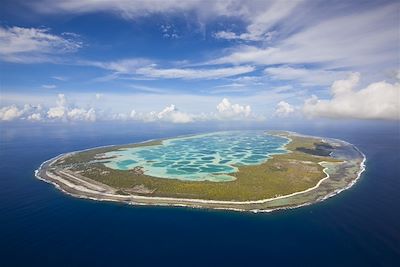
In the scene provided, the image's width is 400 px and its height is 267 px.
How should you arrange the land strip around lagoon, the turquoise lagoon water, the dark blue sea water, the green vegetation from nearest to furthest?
the dark blue sea water, the land strip around lagoon, the green vegetation, the turquoise lagoon water

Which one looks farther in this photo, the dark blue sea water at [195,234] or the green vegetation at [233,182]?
the green vegetation at [233,182]

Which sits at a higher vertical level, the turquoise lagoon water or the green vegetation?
the green vegetation

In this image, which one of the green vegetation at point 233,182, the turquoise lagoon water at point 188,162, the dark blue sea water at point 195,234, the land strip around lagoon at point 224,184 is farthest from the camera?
the turquoise lagoon water at point 188,162

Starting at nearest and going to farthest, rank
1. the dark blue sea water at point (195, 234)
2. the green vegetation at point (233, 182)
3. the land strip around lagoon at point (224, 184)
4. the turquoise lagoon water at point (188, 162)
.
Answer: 1. the dark blue sea water at point (195, 234)
2. the land strip around lagoon at point (224, 184)
3. the green vegetation at point (233, 182)
4. the turquoise lagoon water at point (188, 162)

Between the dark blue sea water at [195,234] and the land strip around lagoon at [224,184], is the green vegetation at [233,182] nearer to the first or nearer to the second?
the land strip around lagoon at [224,184]

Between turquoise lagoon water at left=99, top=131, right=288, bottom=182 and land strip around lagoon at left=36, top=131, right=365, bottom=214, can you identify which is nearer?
land strip around lagoon at left=36, top=131, right=365, bottom=214

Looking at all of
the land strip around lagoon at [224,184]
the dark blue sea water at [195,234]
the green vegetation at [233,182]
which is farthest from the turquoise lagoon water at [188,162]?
the dark blue sea water at [195,234]

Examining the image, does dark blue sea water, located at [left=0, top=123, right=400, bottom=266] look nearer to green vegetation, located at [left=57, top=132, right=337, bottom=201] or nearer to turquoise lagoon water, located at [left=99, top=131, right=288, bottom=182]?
green vegetation, located at [left=57, top=132, right=337, bottom=201]

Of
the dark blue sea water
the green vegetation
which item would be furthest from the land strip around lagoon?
the dark blue sea water

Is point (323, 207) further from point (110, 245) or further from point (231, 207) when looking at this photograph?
point (110, 245)
